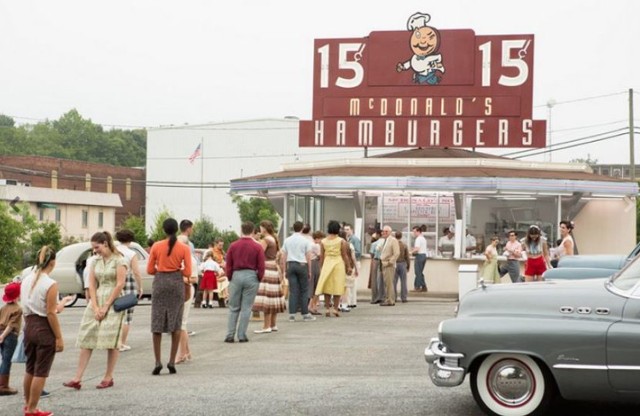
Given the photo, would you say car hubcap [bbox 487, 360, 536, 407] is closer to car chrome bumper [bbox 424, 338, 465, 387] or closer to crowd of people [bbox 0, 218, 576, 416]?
car chrome bumper [bbox 424, 338, 465, 387]

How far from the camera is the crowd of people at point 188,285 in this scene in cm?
951

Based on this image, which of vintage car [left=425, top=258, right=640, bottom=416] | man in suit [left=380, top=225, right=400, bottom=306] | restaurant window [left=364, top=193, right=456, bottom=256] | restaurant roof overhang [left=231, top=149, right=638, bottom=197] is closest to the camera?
vintage car [left=425, top=258, right=640, bottom=416]

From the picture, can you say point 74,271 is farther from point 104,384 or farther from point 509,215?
point 104,384

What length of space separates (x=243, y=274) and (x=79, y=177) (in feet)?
246

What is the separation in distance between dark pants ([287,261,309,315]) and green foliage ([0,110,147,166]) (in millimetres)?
114837

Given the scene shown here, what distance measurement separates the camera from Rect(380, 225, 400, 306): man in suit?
23312 millimetres

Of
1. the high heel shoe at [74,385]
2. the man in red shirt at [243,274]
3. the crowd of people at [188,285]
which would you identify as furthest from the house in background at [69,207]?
the high heel shoe at [74,385]

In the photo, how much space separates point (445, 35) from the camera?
35.3 meters

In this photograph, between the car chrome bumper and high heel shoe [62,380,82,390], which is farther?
high heel shoe [62,380,82,390]

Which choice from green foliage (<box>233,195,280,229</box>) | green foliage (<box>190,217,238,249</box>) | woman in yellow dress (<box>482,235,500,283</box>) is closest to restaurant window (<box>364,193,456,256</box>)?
woman in yellow dress (<box>482,235,500,283</box>)

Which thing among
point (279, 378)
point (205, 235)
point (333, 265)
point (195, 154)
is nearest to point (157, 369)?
point (279, 378)

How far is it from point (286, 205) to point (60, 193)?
42.9 metres

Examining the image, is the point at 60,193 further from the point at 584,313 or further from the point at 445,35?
the point at 584,313

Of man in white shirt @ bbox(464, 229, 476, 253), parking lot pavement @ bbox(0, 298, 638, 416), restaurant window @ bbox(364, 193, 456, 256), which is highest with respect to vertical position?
restaurant window @ bbox(364, 193, 456, 256)
